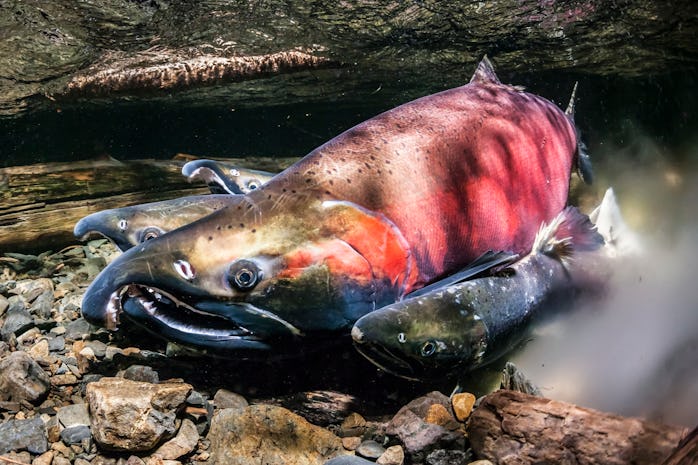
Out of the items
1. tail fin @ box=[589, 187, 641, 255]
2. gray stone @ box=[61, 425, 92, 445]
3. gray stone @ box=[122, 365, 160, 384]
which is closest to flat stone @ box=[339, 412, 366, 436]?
gray stone @ box=[122, 365, 160, 384]

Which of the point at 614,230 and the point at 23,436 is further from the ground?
the point at 614,230

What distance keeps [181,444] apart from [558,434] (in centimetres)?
159

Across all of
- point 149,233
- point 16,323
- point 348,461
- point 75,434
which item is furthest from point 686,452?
Result: point 16,323

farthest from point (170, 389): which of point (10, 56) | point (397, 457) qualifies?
point (10, 56)

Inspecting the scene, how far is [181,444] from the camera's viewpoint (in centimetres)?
217

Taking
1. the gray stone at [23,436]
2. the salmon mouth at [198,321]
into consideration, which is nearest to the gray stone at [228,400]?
the salmon mouth at [198,321]

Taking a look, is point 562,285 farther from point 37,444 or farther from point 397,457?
point 37,444

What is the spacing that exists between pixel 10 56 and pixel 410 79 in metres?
4.49

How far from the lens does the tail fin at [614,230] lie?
12.0ft

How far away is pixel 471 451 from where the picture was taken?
6.73ft

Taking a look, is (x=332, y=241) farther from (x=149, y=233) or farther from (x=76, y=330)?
(x=76, y=330)

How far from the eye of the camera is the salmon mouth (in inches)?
89.4

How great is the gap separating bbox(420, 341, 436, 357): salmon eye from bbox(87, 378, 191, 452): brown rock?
1151 millimetres

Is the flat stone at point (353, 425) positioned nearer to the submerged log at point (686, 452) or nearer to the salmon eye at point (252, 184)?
the submerged log at point (686, 452)
